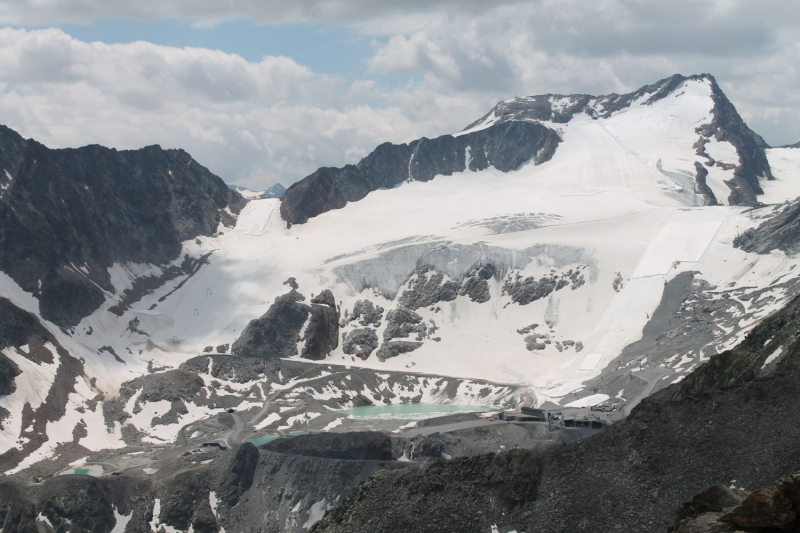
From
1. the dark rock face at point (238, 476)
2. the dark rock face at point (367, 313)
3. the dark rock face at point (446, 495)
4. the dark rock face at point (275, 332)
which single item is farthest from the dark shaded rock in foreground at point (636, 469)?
the dark rock face at point (367, 313)

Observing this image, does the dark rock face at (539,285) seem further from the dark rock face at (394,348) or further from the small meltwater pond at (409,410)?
the small meltwater pond at (409,410)

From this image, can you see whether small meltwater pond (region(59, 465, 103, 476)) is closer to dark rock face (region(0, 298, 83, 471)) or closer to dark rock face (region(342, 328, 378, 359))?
dark rock face (region(0, 298, 83, 471))

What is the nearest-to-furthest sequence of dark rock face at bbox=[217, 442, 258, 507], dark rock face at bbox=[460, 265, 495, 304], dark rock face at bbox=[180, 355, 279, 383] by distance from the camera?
dark rock face at bbox=[217, 442, 258, 507], dark rock face at bbox=[180, 355, 279, 383], dark rock face at bbox=[460, 265, 495, 304]

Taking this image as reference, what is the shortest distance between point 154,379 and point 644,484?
80.9 m

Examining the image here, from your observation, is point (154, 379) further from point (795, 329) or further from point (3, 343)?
point (795, 329)

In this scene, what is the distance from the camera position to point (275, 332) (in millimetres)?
120000

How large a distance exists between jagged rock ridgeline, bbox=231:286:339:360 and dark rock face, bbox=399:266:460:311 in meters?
15.2

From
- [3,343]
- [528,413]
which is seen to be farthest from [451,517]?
[3,343]

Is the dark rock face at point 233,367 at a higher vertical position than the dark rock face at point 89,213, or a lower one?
lower

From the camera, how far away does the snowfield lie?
323 feet

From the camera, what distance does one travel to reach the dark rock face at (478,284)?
134500mm

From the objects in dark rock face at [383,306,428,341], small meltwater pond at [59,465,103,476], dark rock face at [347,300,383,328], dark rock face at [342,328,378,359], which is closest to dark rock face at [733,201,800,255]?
dark rock face at [383,306,428,341]

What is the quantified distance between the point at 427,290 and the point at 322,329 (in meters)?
24.4

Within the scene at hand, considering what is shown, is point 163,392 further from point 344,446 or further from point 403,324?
point 403,324
